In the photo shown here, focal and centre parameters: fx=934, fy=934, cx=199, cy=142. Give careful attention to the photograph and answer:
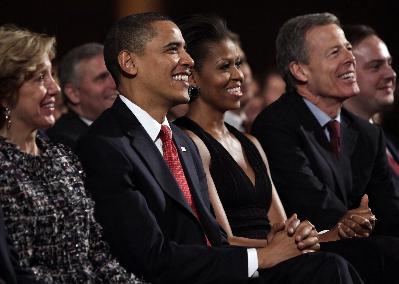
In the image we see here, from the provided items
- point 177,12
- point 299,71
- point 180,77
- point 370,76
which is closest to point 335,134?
point 299,71

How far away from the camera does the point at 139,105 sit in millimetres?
3336

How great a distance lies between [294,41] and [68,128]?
54.1 inches

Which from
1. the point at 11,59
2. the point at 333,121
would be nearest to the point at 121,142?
the point at 11,59

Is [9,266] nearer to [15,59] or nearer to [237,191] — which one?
[15,59]

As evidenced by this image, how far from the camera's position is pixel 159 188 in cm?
311

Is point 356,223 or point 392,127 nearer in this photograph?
point 356,223

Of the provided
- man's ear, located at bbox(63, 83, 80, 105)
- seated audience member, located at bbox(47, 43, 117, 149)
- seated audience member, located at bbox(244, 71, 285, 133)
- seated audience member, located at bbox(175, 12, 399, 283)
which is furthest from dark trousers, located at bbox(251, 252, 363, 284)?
seated audience member, located at bbox(244, 71, 285, 133)

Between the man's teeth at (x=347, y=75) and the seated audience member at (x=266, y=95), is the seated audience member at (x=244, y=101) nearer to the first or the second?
the seated audience member at (x=266, y=95)

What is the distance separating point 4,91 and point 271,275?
108cm

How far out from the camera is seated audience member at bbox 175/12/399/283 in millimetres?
3744

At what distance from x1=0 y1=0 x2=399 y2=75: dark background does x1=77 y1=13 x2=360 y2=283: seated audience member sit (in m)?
3.05

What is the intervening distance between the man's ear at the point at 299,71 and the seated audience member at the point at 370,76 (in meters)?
0.72

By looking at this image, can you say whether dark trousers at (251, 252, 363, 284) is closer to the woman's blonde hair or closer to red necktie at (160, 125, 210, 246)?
red necktie at (160, 125, 210, 246)

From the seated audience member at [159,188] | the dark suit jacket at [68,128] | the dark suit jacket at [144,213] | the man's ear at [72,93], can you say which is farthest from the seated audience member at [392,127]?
the dark suit jacket at [144,213]
